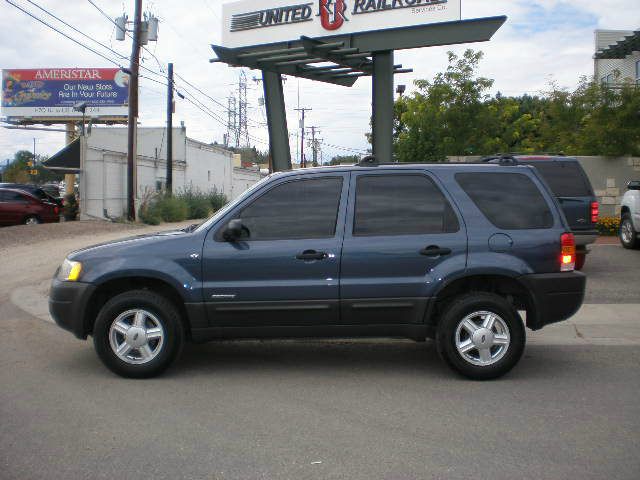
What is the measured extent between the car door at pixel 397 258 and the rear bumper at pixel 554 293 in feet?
2.24

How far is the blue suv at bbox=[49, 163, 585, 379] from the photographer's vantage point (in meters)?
6.14

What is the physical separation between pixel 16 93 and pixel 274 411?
62116mm

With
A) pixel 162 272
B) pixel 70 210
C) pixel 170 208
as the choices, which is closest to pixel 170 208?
pixel 170 208

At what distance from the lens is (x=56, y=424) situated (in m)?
5.11

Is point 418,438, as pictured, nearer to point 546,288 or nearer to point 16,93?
point 546,288

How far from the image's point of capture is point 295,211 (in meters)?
6.34

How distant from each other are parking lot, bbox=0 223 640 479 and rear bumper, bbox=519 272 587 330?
2.01 ft

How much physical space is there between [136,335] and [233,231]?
1.27 metres

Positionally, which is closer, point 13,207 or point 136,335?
point 136,335

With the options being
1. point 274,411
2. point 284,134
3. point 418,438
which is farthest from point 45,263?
point 418,438

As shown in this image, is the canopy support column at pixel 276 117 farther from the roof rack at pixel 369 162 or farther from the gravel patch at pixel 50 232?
the roof rack at pixel 369 162

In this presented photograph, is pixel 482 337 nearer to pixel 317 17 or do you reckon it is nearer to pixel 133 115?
pixel 317 17

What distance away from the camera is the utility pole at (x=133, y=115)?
1150 inches

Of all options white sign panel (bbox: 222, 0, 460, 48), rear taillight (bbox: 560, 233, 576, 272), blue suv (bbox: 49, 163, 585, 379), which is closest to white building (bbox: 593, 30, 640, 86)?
white sign panel (bbox: 222, 0, 460, 48)
